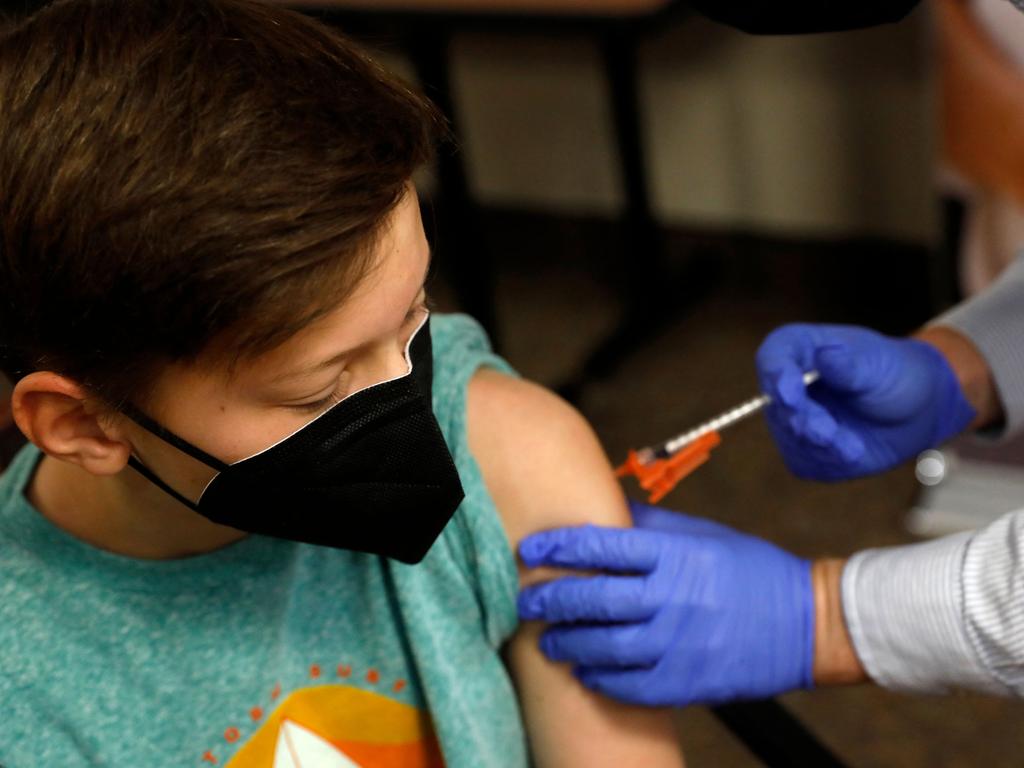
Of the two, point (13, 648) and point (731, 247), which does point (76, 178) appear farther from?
point (731, 247)

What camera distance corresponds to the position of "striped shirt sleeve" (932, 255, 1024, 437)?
1.53 m

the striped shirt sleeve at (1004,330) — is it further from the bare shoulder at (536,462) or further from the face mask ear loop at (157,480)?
the face mask ear loop at (157,480)

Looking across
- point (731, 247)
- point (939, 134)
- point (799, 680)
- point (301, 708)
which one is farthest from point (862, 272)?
point (301, 708)

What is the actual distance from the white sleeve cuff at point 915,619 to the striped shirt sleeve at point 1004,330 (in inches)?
17.3

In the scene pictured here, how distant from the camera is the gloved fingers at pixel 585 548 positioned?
1.09 metres

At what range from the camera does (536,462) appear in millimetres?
1116

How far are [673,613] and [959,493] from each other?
1.51m

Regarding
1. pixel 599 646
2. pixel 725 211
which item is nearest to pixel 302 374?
pixel 599 646

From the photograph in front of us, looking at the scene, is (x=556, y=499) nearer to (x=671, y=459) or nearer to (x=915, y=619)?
(x=671, y=459)

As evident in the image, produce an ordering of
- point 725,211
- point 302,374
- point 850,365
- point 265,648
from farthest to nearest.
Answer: point 725,211
point 850,365
point 265,648
point 302,374

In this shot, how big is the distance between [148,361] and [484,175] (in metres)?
3.30

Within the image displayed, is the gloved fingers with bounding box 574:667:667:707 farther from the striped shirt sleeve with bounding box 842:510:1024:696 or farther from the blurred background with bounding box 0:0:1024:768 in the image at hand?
the blurred background with bounding box 0:0:1024:768

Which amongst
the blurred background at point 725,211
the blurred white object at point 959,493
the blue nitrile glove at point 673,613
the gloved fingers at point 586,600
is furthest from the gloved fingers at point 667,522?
the blurred white object at point 959,493

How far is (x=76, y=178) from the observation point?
79 cm
